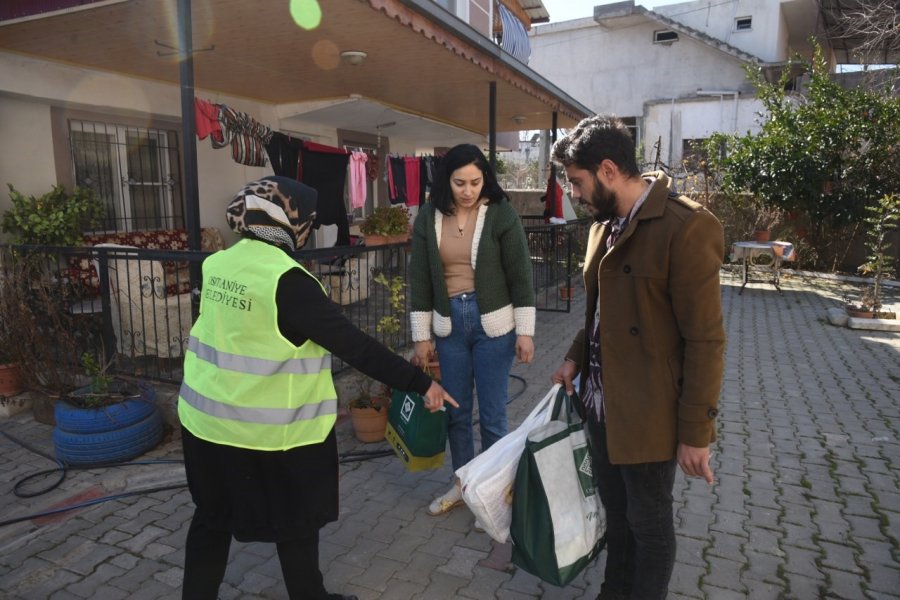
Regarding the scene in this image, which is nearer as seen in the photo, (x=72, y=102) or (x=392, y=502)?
(x=392, y=502)

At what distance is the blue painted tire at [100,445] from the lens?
3.66 metres

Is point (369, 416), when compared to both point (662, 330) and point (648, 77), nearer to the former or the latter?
point (662, 330)

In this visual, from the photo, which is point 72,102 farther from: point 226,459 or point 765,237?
point 765,237

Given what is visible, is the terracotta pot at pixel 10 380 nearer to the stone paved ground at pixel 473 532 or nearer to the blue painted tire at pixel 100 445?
the stone paved ground at pixel 473 532

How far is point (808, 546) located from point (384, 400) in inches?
101

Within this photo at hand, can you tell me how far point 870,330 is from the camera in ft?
25.0

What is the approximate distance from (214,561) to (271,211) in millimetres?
1231

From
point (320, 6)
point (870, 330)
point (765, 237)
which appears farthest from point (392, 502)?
point (765, 237)

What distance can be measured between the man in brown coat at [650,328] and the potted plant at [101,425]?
3107 mm

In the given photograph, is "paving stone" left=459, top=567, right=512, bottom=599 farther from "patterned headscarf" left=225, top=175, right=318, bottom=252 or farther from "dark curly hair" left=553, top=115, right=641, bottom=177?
"dark curly hair" left=553, top=115, right=641, bottom=177

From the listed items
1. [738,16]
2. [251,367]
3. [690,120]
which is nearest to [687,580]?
[251,367]

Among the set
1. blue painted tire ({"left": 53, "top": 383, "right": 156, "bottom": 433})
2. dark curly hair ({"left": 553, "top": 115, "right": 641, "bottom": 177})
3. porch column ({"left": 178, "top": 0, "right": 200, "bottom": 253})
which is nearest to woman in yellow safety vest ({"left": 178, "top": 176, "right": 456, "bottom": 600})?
dark curly hair ({"left": 553, "top": 115, "right": 641, "bottom": 177})

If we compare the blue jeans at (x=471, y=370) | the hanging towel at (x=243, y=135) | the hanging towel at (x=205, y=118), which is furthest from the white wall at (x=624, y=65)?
the blue jeans at (x=471, y=370)

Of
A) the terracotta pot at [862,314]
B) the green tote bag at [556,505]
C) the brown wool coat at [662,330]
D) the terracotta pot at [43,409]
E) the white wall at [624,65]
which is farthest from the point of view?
the white wall at [624,65]
